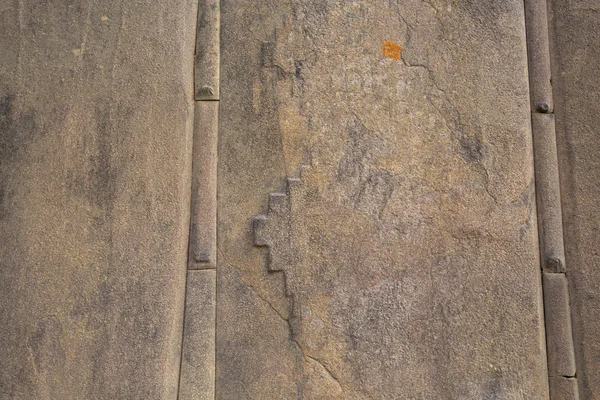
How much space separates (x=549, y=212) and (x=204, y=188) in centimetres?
140

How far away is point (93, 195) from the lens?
2223 millimetres

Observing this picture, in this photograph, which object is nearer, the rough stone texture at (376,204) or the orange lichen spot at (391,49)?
the rough stone texture at (376,204)

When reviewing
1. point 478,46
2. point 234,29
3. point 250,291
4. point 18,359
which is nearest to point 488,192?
point 478,46

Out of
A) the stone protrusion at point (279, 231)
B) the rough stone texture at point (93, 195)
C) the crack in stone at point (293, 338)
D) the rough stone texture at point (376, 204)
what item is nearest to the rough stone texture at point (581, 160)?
the rough stone texture at point (376, 204)

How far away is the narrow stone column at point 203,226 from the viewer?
2.17 metres

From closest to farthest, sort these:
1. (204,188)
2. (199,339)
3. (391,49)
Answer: (199,339) < (204,188) < (391,49)

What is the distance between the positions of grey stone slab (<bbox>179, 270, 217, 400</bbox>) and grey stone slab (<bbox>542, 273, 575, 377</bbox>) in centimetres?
132

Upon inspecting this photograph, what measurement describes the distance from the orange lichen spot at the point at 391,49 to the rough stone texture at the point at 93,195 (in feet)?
2.65

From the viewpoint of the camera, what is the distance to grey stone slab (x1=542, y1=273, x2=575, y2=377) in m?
2.25

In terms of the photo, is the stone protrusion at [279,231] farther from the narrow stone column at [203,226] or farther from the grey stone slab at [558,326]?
the grey stone slab at [558,326]

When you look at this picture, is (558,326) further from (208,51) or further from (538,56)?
(208,51)

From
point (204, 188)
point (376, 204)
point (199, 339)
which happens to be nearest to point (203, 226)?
point (204, 188)

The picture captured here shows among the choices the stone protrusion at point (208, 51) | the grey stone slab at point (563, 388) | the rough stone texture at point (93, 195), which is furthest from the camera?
the stone protrusion at point (208, 51)

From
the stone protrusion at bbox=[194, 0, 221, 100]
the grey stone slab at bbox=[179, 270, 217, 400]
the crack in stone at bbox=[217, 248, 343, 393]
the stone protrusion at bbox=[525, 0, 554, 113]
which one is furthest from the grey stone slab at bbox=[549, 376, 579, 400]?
the stone protrusion at bbox=[194, 0, 221, 100]
